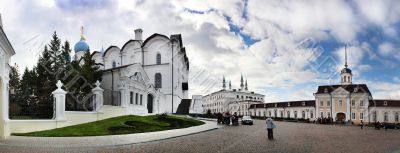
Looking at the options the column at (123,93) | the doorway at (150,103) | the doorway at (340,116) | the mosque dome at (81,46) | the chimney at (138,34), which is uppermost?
the chimney at (138,34)

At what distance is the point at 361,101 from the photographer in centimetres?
7100

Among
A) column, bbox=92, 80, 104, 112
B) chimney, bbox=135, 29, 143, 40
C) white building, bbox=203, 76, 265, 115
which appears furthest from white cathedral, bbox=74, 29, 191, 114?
white building, bbox=203, 76, 265, 115

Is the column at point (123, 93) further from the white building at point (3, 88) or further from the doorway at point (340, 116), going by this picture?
the doorway at point (340, 116)

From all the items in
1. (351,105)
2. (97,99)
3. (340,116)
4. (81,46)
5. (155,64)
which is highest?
(81,46)

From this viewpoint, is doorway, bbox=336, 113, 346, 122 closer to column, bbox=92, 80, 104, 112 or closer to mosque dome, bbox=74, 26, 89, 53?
mosque dome, bbox=74, 26, 89, 53

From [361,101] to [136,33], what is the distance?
49.8 meters

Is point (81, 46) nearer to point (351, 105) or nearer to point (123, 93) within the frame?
point (123, 93)

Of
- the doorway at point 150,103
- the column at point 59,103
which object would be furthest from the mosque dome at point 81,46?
the column at point 59,103

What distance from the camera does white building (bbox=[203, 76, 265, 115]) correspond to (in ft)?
387

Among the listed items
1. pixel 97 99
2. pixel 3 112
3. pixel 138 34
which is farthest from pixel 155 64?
pixel 3 112

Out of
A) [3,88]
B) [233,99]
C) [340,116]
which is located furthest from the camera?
[233,99]

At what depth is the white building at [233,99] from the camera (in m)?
118

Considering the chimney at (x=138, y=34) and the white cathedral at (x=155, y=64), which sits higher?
the chimney at (x=138, y=34)

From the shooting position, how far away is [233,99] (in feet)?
416
